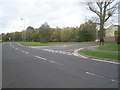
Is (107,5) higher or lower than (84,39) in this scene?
higher

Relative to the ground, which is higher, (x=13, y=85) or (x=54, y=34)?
(x=54, y=34)

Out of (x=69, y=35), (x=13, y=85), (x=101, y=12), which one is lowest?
(x=13, y=85)

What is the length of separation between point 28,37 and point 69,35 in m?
41.9

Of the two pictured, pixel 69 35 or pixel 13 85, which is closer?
pixel 13 85

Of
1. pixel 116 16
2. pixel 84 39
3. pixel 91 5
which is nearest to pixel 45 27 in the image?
pixel 84 39

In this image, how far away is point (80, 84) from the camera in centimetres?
523

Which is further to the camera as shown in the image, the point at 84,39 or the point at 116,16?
the point at 84,39

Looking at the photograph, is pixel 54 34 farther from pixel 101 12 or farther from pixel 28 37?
pixel 101 12

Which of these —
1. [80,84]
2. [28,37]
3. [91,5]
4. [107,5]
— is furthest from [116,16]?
[28,37]

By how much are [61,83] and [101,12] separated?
28365 mm

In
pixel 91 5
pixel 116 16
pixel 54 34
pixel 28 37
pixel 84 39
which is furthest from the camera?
pixel 28 37

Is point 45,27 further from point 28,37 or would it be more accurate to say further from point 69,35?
point 28,37

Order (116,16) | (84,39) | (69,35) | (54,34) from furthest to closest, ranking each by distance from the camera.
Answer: (54,34)
(69,35)
(84,39)
(116,16)

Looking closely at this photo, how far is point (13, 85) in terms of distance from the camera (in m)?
5.29
